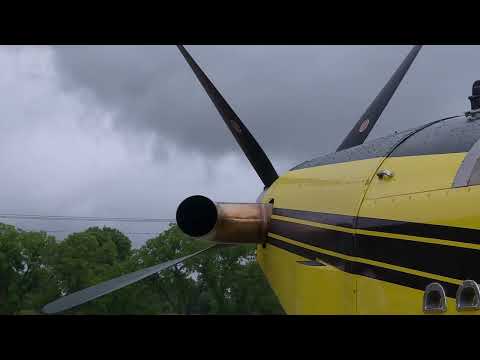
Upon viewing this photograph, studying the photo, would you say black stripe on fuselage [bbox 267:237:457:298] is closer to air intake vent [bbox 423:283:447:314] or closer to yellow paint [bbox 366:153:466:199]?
air intake vent [bbox 423:283:447:314]

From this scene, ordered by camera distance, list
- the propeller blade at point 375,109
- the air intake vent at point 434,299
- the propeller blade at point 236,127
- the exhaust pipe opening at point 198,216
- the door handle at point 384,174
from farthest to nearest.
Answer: the propeller blade at point 236,127
the propeller blade at point 375,109
the exhaust pipe opening at point 198,216
the door handle at point 384,174
the air intake vent at point 434,299

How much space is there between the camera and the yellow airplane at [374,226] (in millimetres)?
3582

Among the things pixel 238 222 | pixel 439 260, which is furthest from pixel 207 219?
pixel 439 260

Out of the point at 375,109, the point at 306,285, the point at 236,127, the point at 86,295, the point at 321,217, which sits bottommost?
the point at 86,295

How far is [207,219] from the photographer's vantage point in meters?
7.86

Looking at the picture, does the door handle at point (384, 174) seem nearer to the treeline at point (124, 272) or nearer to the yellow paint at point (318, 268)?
A: the yellow paint at point (318, 268)

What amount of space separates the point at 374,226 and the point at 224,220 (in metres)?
3.82

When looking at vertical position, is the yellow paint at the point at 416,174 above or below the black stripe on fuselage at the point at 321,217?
above

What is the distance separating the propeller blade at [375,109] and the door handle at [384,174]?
14.2 ft

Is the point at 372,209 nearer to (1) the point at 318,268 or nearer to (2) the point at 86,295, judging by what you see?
(1) the point at 318,268

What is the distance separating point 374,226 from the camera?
14.6 ft

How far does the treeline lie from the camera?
3669 cm

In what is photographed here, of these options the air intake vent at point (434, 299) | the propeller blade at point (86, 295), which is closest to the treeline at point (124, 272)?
the propeller blade at point (86, 295)

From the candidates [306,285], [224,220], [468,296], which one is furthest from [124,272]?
[468,296]
